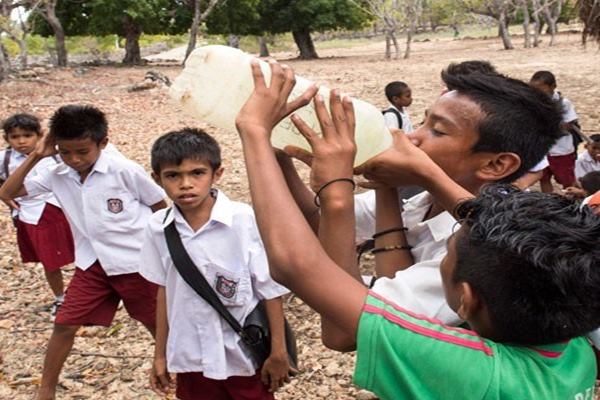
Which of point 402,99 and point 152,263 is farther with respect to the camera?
point 402,99

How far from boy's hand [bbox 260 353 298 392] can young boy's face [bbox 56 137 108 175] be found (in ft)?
4.29

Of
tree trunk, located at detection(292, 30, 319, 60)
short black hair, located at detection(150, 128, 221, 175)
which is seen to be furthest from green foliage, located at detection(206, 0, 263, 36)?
short black hair, located at detection(150, 128, 221, 175)

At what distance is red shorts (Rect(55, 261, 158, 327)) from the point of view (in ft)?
9.46

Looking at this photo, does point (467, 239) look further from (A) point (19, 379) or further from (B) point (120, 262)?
(A) point (19, 379)

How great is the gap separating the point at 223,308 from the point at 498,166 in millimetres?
1168

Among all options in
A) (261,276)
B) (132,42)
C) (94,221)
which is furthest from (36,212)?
(132,42)

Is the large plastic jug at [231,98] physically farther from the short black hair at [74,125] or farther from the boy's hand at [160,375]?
the short black hair at [74,125]

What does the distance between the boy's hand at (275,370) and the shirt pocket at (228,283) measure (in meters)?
0.24

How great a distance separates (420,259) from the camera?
4.66 feet

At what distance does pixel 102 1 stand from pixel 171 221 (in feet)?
75.3

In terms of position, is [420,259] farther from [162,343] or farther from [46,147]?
[46,147]

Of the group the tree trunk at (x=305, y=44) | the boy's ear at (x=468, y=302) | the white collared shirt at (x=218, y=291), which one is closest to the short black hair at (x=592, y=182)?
the white collared shirt at (x=218, y=291)

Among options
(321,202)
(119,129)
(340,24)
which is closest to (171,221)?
(321,202)

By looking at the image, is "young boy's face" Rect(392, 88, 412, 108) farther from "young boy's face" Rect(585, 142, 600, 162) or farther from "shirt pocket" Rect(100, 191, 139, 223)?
"shirt pocket" Rect(100, 191, 139, 223)
